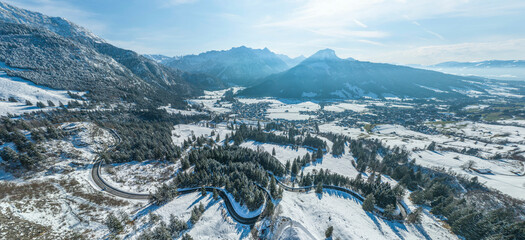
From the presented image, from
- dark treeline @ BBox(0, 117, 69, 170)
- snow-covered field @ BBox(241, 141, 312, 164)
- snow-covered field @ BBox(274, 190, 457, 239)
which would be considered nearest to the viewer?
snow-covered field @ BBox(274, 190, 457, 239)

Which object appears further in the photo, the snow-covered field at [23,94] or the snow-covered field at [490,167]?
the snow-covered field at [23,94]

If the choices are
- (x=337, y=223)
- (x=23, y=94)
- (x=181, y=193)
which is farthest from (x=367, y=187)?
(x=23, y=94)

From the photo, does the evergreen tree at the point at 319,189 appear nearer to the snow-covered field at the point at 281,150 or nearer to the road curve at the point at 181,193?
the road curve at the point at 181,193

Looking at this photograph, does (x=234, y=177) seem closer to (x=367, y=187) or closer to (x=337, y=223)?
(x=337, y=223)

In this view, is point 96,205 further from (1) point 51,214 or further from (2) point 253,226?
(2) point 253,226

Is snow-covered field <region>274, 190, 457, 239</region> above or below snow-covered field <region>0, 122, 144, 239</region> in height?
below

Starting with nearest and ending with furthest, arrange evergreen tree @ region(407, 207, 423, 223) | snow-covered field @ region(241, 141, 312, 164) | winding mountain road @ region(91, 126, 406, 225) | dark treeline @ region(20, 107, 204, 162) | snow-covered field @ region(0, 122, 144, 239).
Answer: snow-covered field @ region(0, 122, 144, 239) < winding mountain road @ region(91, 126, 406, 225) < evergreen tree @ region(407, 207, 423, 223) < dark treeline @ region(20, 107, 204, 162) < snow-covered field @ region(241, 141, 312, 164)

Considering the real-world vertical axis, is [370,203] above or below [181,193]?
below

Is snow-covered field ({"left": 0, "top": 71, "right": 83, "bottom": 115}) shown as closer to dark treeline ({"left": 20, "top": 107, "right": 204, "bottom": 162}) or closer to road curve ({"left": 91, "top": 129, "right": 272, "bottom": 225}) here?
dark treeline ({"left": 20, "top": 107, "right": 204, "bottom": 162})

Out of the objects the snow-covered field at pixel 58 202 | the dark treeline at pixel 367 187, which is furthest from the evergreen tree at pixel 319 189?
the snow-covered field at pixel 58 202

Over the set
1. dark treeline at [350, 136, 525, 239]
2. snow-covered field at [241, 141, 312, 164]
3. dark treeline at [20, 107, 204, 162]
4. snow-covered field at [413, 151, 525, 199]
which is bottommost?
snow-covered field at [413, 151, 525, 199]

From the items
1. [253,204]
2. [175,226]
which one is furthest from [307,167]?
[175,226]

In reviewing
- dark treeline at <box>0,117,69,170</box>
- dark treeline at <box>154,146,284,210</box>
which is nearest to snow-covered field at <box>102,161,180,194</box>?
dark treeline at <box>154,146,284,210</box>
